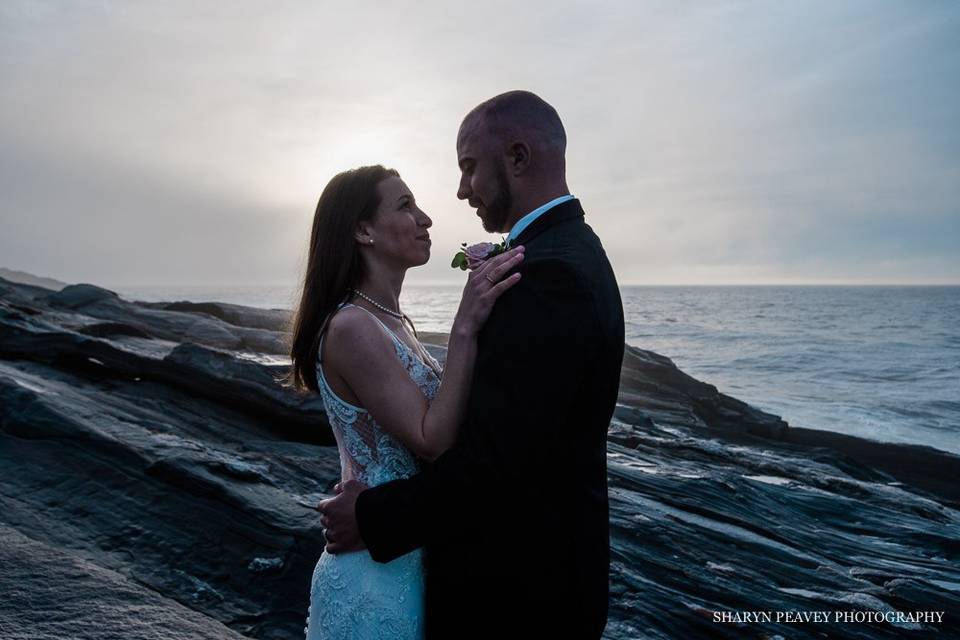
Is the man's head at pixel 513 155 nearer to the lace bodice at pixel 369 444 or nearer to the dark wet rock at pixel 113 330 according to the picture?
the lace bodice at pixel 369 444

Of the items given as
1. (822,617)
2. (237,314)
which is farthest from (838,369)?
(822,617)

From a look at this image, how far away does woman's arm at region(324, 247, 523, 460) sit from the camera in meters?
2.40

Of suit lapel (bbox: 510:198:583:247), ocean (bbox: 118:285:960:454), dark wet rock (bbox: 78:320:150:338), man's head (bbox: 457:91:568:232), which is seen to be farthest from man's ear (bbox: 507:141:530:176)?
ocean (bbox: 118:285:960:454)

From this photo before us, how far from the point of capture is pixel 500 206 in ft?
8.86

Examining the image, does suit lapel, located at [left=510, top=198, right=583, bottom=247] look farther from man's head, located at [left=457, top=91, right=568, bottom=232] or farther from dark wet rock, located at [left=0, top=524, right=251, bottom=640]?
dark wet rock, located at [left=0, top=524, right=251, bottom=640]

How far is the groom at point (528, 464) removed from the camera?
2.15 meters

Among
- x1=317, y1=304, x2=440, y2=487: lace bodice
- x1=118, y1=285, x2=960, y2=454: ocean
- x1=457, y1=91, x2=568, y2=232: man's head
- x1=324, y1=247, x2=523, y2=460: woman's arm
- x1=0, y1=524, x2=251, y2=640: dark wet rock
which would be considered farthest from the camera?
x1=118, y1=285, x2=960, y2=454: ocean

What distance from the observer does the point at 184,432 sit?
8.10 metres

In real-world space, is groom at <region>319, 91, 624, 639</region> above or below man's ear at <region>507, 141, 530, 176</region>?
below

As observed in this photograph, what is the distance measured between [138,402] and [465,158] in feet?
24.8

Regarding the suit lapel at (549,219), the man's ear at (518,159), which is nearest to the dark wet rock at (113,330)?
the man's ear at (518,159)

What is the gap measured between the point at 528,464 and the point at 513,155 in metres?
1.20

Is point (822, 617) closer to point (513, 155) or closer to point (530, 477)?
point (530, 477)

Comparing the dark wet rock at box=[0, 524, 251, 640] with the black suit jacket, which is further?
the dark wet rock at box=[0, 524, 251, 640]
